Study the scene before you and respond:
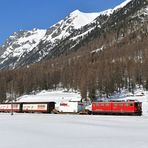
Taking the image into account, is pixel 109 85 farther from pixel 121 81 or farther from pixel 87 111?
pixel 87 111

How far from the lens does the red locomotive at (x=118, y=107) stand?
285 feet

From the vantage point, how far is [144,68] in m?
182

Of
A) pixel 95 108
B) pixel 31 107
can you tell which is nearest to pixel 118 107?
pixel 95 108

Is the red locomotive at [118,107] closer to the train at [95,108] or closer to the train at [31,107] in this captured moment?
the train at [95,108]

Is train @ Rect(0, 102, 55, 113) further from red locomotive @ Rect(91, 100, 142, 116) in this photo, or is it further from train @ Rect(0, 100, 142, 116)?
red locomotive @ Rect(91, 100, 142, 116)

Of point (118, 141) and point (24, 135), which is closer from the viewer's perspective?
point (118, 141)

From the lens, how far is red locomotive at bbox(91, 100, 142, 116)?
86863 millimetres

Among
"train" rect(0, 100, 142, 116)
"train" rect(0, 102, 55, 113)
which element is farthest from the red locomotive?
"train" rect(0, 102, 55, 113)

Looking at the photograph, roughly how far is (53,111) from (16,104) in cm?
1782

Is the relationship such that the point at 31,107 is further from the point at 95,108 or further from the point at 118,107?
the point at 118,107

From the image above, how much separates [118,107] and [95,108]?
8294 millimetres

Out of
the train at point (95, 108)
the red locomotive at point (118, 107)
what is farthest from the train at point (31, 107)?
the red locomotive at point (118, 107)

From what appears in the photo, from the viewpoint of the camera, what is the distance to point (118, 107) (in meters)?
90.4

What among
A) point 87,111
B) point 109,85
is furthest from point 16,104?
point 109,85
